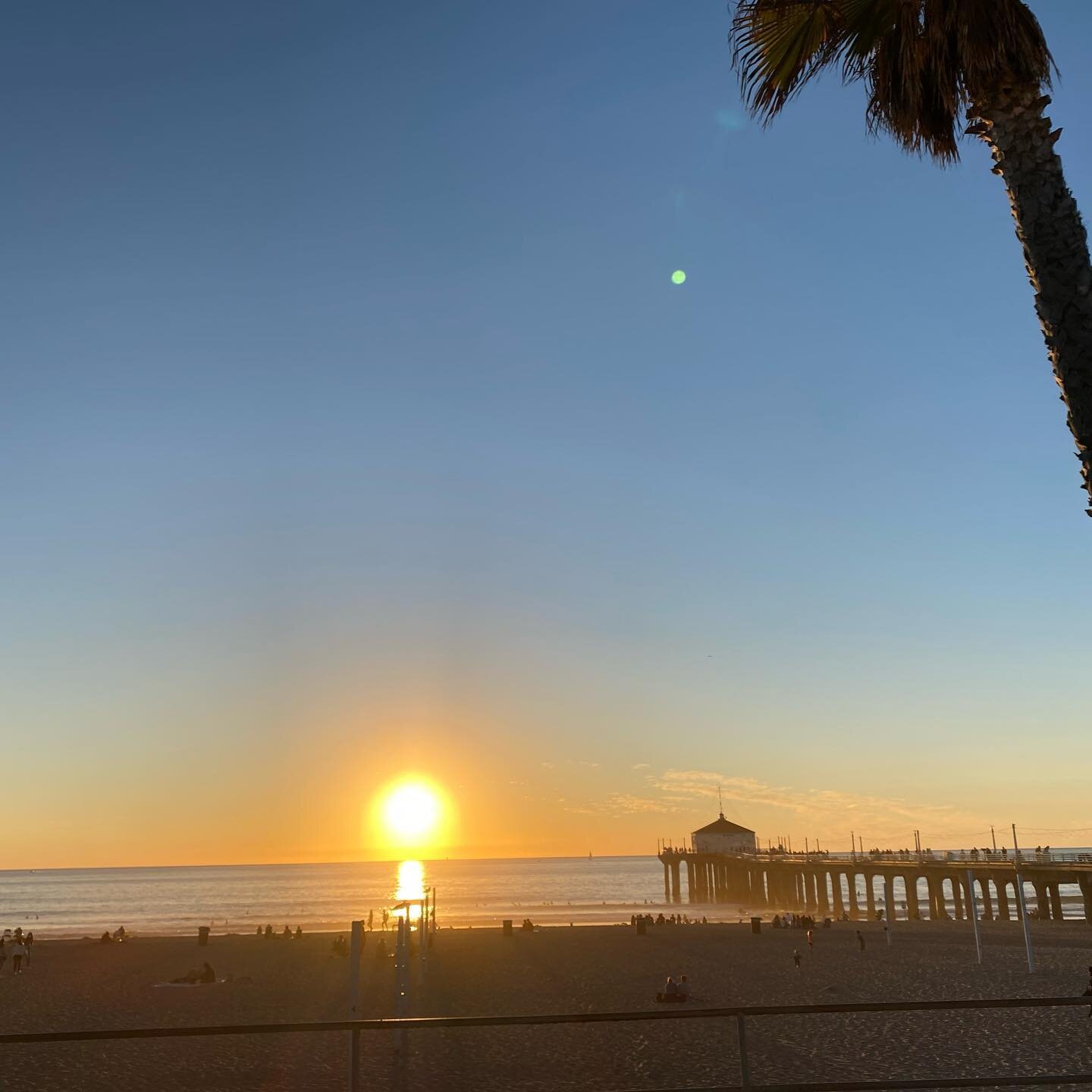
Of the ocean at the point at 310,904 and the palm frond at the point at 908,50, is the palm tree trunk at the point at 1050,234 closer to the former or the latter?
the palm frond at the point at 908,50

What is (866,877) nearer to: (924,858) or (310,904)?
(924,858)

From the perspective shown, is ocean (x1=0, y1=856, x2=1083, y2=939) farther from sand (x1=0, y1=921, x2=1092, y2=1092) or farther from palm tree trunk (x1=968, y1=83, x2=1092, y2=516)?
palm tree trunk (x1=968, y1=83, x2=1092, y2=516)

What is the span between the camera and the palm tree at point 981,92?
652 cm

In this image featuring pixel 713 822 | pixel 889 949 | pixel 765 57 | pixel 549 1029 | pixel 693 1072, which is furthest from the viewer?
pixel 713 822

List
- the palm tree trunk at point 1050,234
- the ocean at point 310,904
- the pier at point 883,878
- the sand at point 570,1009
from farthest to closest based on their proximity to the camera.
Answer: the ocean at point 310,904 → the pier at point 883,878 → the sand at point 570,1009 → the palm tree trunk at point 1050,234

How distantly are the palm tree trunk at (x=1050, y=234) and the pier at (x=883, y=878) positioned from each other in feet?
103

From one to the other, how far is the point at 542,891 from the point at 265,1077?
135099 mm

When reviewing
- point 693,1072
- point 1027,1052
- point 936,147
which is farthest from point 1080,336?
point 1027,1052

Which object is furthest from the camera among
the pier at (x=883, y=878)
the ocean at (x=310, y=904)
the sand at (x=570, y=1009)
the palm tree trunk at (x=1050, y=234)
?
the ocean at (x=310, y=904)

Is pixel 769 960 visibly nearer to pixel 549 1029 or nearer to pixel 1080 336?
pixel 549 1029

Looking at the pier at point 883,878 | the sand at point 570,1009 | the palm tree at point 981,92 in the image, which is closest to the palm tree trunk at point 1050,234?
the palm tree at point 981,92

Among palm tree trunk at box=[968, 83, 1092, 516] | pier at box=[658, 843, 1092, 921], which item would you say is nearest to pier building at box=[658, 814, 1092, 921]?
pier at box=[658, 843, 1092, 921]

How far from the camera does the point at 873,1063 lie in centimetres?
1438

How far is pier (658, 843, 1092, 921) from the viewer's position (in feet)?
162
